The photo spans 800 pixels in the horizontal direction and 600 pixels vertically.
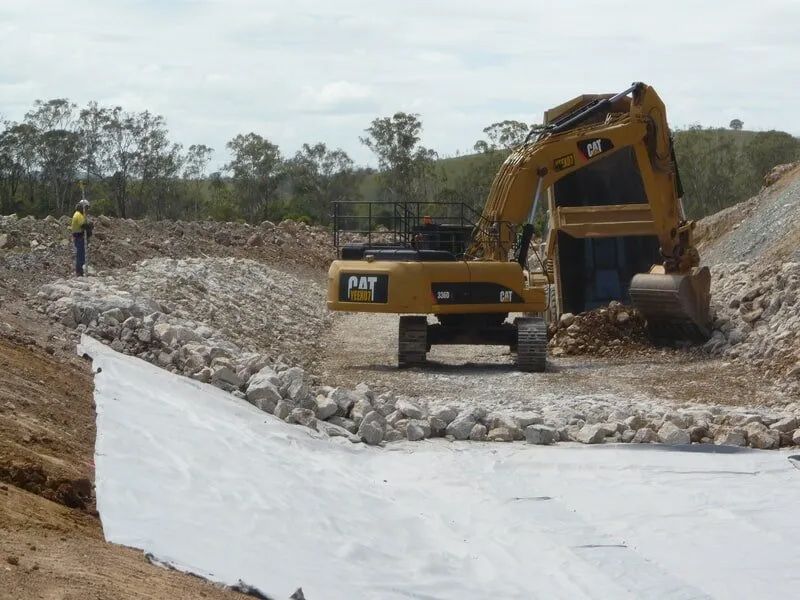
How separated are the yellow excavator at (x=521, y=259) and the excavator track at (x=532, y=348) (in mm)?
13

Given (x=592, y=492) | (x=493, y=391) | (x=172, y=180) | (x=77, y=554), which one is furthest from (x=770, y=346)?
(x=172, y=180)

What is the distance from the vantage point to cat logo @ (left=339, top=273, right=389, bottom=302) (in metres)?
15.7

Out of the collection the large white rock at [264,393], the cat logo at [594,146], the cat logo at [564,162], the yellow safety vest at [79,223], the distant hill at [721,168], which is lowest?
the large white rock at [264,393]

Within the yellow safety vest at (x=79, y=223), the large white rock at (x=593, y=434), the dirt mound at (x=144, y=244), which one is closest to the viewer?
the large white rock at (x=593, y=434)

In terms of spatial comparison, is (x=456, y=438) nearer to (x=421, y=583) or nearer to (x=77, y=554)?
(x=421, y=583)

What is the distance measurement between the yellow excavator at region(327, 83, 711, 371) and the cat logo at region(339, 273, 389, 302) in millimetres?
13

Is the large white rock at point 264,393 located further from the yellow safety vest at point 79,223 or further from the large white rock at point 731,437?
the yellow safety vest at point 79,223

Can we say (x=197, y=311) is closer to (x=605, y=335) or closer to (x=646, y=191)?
(x=605, y=335)

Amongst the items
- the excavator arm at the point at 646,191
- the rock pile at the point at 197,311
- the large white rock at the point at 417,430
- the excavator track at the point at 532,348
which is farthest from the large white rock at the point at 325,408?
the excavator arm at the point at 646,191

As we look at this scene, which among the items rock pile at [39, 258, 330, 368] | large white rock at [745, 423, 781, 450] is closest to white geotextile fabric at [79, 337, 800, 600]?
large white rock at [745, 423, 781, 450]

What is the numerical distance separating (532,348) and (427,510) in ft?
23.8

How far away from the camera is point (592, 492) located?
372 inches

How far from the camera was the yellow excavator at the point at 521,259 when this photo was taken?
52.0 ft

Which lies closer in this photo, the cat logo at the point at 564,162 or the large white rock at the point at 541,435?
the large white rock at the point at 541,435
